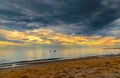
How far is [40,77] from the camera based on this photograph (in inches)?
622

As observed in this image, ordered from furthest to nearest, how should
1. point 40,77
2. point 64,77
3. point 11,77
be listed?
point 11,77 < point 40,77 < point 64,77

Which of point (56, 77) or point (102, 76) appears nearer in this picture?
point (102, 76)

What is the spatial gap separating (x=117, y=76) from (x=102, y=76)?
1.23 meters

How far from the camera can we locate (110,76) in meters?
13.8

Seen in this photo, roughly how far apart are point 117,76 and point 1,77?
40.5ft

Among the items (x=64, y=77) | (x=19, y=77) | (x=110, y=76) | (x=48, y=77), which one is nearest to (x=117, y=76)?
(x=110, y=76)

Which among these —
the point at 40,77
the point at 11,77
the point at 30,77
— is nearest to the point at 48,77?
the point at 40,77

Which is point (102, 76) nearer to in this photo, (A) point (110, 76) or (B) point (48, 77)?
(A) point (110, 76)

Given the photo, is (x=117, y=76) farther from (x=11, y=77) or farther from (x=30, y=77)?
(x=11, y=77)

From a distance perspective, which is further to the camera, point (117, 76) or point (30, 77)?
point (30, 77)

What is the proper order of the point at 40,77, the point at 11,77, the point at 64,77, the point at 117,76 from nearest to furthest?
the point at 117,76, the point at 64,77, the point at 40,77, the point at 11,77

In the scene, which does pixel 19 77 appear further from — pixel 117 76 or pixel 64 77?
pixel 117 76

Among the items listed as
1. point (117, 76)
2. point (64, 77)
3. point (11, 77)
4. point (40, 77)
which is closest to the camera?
point (117, 76)

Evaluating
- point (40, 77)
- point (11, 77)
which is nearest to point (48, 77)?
point (40, 77)
